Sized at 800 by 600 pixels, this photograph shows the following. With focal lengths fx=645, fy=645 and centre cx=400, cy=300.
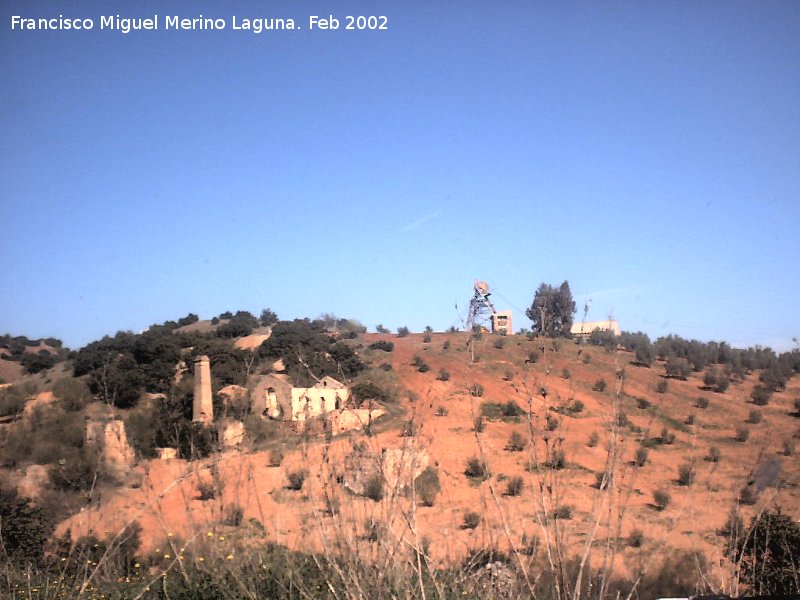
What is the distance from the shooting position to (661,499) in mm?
15555

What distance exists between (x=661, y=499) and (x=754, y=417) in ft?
41.5

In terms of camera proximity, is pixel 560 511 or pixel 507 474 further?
pixel 507 474

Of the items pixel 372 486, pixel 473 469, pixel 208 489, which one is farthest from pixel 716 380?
pixel 208 489

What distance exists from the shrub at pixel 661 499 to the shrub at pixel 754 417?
11829 mm

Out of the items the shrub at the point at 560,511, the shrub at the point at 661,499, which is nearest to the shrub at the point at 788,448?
the shrub at the point at 661,499

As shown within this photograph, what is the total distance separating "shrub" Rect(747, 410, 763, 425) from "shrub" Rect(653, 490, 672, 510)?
38.8 ft

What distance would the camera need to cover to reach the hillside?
3.07m

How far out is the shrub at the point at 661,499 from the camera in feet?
50.8

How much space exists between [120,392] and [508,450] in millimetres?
16656

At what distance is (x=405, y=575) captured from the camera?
3.36 m

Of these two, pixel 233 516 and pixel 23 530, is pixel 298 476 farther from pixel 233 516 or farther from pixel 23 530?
pixel 23 530

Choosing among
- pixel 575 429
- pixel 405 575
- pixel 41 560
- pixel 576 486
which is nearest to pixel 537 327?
pixel 405 575

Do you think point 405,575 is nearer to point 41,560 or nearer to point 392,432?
point 41,560

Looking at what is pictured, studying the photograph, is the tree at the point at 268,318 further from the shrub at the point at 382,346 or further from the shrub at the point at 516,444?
the shrub at the point at 516,444
